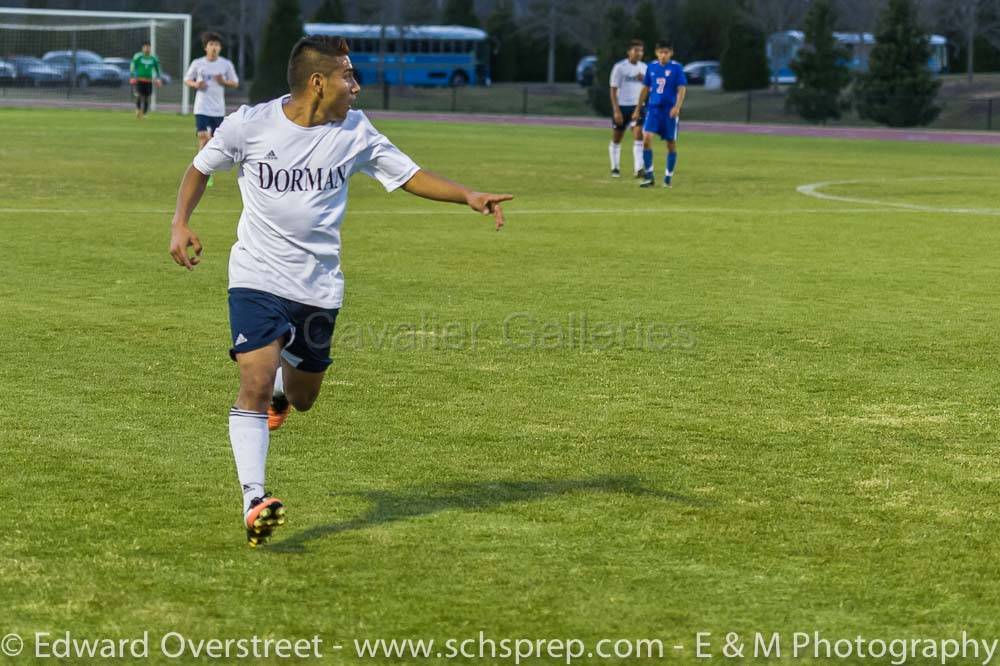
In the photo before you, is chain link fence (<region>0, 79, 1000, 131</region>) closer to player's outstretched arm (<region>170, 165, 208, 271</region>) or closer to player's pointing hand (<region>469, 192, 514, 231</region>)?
player's pointing hand (<region>469, 192, 514, 231</region>)

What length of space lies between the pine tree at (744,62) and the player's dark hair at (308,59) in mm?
68040

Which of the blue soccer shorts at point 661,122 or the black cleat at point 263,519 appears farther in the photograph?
the blue soccer shorts at point 661,122

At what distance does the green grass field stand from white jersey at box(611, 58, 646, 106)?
39.7 feet

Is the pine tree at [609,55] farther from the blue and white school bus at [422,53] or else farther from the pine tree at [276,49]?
the blue and white school bus at [422,53]

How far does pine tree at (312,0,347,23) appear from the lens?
280ft

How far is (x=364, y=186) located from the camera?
24188mm

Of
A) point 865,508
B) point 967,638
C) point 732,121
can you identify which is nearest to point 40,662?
point 967,638

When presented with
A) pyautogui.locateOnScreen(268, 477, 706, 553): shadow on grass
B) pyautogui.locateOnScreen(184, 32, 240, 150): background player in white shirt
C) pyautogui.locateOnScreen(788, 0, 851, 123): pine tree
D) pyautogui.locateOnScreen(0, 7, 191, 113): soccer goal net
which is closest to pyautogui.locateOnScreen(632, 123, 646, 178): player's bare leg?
pyautogui.locateOnScreen(184, 32, 240, 150): background player in white shirt

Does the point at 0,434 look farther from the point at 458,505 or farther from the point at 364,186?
the point at 364,186

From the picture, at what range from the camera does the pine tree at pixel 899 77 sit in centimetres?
5522

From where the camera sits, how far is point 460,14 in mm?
90688

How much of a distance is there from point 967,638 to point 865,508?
1567 millimetres

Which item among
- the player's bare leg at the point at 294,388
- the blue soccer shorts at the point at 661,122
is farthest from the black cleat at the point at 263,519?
the blue soccer shorts at the point at 661,122

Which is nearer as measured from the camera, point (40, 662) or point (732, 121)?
point (40, 662)
